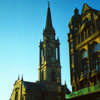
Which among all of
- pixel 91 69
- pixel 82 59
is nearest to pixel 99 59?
pixel 91 69

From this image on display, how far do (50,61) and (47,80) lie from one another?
6.68 metres

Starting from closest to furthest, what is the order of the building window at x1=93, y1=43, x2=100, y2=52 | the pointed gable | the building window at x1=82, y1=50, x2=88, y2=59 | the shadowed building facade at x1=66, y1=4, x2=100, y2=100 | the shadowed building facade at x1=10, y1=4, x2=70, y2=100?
the shadowed building facade at x1=66, y1=4, x2=100, y2=100 < the building window at x1=93, y1=43, x2=100, y2=52 < the building window at x1=82, y1=50, x2=88, y2=59 < the pointed gable < the shadowed building facade at x1=10, y1=4, x2=70, y2=100

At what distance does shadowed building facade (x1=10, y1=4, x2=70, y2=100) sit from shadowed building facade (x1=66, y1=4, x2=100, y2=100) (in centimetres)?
3052

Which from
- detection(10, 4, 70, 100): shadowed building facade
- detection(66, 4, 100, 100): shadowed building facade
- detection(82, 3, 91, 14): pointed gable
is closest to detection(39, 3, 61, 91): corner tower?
detection(10, 4, 70, 100): shadowed building facade

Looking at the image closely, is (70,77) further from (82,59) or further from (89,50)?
(89,50)

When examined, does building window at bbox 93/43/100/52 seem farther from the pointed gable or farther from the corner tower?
the corner tower

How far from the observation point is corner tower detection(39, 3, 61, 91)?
62.1 meters

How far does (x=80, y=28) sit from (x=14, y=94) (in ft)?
158

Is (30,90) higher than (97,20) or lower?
lower

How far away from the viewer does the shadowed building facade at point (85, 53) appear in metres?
25.9

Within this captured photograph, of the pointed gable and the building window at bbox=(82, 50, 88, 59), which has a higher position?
the pointed gable

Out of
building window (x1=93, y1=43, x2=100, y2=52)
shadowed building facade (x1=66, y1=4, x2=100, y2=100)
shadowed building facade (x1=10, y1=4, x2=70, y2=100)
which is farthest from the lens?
shadowed building facade (x1=10, y1=4, x2=70, y2=100)

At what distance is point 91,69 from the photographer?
89.0 feet

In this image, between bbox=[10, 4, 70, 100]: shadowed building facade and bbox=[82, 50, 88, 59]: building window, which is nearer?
bbox=[82, 50, 88, 59]: building window
